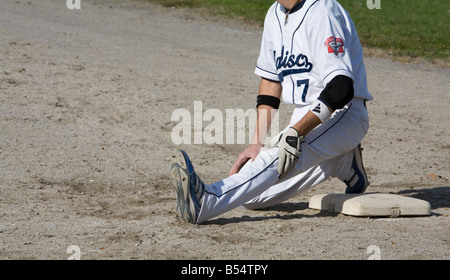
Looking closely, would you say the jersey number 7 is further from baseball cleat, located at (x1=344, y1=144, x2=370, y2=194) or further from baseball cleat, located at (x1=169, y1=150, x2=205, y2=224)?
baseball cleat, located at (x1=169, y1=150, x2=205, y2=224)

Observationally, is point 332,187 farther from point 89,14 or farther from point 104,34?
point 89,14

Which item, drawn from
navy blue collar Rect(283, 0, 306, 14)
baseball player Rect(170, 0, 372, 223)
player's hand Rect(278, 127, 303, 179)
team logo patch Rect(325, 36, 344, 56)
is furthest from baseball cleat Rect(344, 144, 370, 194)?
navy blue collar Rect(283, 0, 306, 14)

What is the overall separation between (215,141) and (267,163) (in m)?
2.13

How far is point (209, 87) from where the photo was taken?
23.2ft

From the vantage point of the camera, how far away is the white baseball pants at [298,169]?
3.68 metres

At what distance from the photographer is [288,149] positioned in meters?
3.63

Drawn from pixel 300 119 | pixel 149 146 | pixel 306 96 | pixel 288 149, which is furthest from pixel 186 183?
pixel 149 146

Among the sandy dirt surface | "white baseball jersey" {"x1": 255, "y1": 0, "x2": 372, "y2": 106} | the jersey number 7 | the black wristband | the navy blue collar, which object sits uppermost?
the navy blue collar

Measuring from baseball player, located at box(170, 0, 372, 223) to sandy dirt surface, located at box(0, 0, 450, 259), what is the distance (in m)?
0.18

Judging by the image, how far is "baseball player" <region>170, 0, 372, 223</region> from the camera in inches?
142

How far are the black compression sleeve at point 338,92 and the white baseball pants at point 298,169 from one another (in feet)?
0.95

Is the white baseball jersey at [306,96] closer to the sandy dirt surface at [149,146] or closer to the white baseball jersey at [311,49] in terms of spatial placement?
the white baseball jersey at [311,49]

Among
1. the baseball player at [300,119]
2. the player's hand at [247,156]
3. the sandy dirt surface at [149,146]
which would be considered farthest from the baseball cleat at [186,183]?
the player's hand at [247,156]

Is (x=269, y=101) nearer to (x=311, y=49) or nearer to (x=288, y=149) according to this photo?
(x=311, y=49)
